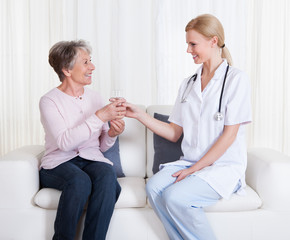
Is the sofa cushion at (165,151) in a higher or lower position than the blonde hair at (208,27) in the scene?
lower

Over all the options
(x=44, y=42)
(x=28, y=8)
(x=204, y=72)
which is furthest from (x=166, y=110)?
(x=28, y=8)

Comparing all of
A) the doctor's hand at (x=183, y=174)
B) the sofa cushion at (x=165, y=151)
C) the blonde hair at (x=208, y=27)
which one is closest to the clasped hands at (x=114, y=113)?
the sofa cushion at (x=165, y=151)

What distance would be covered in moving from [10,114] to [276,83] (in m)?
2.49

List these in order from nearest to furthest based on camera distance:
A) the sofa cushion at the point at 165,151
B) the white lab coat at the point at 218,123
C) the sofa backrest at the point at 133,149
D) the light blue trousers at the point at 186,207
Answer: the light blue trousers at the point at 186,207
the white lab coat at the point at 218,123
the sofa cushion at the point at 165,151
the sofa backrest at the point at 133,149

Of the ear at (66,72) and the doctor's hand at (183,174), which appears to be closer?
the doctor's hand at (183,174)

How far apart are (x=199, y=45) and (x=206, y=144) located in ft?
1.67

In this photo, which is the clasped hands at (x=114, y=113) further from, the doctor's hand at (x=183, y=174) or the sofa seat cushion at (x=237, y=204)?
the sofa seat cushion at (x=237, y=204)

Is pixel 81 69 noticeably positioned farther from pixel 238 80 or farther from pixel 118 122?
pixel 238 80

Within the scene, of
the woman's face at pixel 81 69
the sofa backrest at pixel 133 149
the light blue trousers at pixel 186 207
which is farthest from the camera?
the sofa backrest at pixel 133 149

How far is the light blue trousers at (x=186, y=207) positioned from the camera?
1.73m

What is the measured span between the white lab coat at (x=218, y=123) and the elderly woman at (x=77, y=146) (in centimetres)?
38

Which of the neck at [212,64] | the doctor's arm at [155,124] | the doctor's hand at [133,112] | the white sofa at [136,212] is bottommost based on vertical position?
the white sofa at [136,212]

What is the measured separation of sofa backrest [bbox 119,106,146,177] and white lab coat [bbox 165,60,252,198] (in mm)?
429

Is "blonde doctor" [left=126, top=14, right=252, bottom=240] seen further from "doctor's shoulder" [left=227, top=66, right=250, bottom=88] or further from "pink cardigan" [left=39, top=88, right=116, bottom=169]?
"pink cardigan" [left=39, top=88, right=116, bottom=169]
